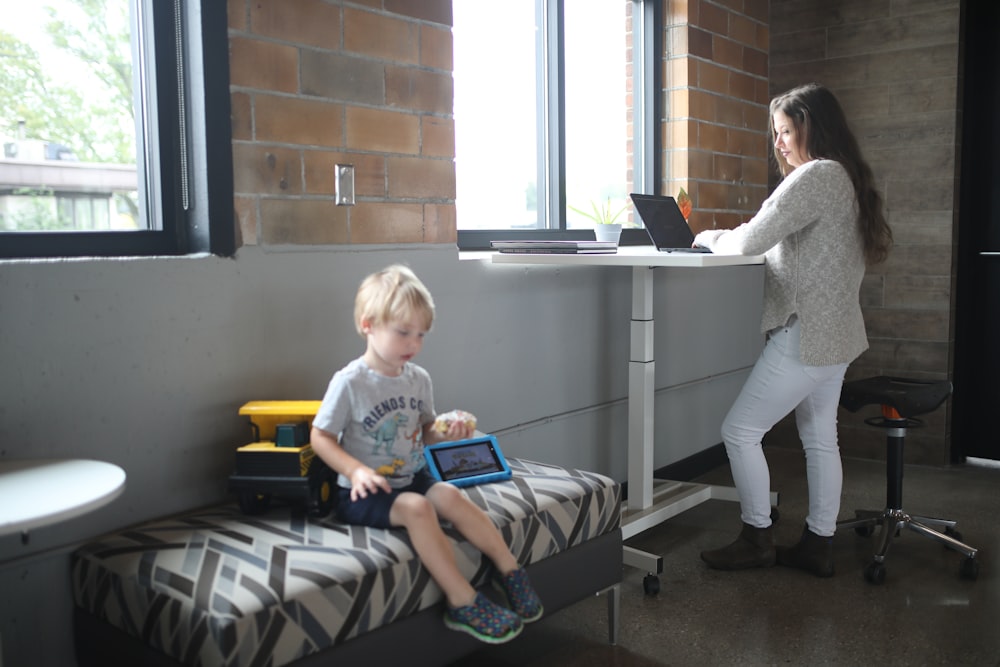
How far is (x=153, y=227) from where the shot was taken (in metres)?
2.13

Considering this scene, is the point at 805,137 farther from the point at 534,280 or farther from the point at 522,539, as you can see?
the point at 522,539

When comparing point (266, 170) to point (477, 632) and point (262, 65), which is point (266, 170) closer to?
point (262, 65)

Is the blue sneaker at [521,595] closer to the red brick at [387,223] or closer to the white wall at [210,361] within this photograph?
the white wall at [210,361]

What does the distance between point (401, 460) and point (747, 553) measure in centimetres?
130

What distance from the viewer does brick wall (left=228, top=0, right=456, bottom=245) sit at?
2.14m

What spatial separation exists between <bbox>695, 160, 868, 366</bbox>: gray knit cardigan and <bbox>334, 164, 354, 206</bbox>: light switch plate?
3.58ft

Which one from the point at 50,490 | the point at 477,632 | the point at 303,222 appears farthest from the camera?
the point at 303,222

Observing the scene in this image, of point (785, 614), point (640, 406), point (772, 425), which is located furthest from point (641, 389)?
point (785, 614)

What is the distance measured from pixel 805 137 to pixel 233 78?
1.58 m

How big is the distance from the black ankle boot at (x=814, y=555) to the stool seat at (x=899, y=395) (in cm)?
45

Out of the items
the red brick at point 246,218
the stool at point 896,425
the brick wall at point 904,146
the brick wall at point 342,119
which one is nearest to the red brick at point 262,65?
the brick wall at point 342,119

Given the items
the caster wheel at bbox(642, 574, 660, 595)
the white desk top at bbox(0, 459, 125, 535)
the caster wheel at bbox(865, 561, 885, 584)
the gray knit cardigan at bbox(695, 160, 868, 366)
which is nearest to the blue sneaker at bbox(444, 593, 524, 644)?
the white desk top at bbox(0, 459, 125, 535)

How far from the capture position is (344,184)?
2.33m

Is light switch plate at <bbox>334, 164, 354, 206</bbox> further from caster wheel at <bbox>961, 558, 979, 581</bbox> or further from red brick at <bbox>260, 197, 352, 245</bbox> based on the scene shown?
caster wheel at <bbox>961, 558, 979, 581</bbox>
